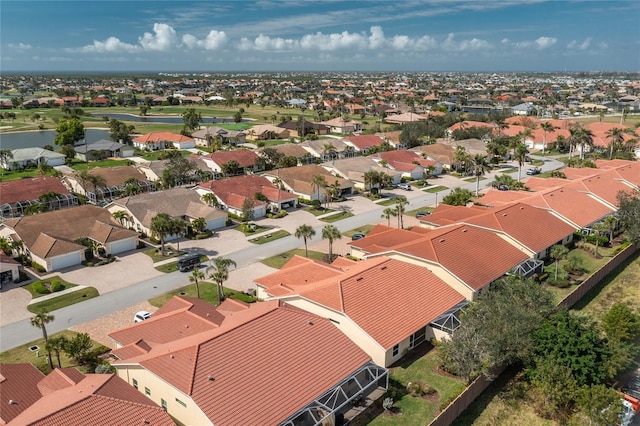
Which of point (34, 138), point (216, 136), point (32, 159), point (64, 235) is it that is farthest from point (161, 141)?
point (64, 235)

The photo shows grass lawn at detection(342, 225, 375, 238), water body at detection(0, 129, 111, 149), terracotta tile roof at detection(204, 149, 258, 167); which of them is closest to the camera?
grass lawn at detection(342, 225, 375, 238)

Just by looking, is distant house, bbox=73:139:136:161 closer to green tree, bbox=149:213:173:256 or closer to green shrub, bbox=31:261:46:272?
green shrub, bbox=31:261:46:272

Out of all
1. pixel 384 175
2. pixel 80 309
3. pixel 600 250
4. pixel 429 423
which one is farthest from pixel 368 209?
pixel 429 423

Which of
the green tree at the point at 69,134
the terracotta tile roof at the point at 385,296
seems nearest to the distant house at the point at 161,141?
the green tree at the point at 69,134

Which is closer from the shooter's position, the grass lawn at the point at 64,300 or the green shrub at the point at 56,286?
the grass lawn at the point at 64,300

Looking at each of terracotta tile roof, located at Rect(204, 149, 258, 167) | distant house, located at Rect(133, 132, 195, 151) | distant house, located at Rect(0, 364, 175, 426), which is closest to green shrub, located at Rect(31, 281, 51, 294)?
distant house, located at Rect(0, 364, 175, 426)

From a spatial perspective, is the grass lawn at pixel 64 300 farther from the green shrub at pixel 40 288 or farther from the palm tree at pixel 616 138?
the palm tree at pixel 616 138
